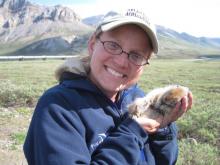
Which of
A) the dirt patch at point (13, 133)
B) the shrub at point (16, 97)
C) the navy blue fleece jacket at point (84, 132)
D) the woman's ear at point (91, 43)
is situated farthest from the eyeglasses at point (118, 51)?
the shrub at point (16, 97)

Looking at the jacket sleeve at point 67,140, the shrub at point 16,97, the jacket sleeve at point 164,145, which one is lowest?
the shrub at point 16,97

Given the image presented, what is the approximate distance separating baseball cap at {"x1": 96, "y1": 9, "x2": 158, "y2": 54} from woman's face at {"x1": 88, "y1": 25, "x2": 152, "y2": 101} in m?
0.05

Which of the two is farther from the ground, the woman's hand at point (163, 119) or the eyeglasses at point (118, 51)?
the eyeglasses at point (118, 51)

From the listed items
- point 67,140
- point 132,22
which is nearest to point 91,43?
point 132,22

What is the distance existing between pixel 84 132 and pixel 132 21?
69 cm

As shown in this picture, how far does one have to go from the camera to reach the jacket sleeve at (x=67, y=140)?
248 centimetres

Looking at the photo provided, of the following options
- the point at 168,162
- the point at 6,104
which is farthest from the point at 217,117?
the point at 168,162

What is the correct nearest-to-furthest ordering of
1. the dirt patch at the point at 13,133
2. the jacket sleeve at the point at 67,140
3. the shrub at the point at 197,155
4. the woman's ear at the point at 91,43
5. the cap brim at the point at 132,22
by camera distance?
the jacket sleeve at the point at 67,140 < the cap brim at the point at 132,22 < the woman's ear at the point at 91,43 < the shrub at the point at 197,155 < the dirt patch at the point at 13,133

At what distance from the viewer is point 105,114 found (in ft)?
9.27

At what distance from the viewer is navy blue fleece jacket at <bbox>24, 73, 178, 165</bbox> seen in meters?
2.50

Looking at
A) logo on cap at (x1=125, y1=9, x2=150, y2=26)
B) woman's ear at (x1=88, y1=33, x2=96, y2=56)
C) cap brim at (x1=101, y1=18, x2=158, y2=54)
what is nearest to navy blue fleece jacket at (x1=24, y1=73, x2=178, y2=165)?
woman's ear at (x1=88, y1=33, x2=96, y2=56)

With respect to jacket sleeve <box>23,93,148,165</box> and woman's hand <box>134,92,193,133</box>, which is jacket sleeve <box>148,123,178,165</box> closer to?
woman's hand <box>134,92,193,133</box>

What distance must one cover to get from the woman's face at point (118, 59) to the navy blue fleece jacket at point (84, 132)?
0.28 ft

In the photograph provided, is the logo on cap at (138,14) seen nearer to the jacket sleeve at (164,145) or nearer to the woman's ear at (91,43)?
the woman's ear at (91,43)
